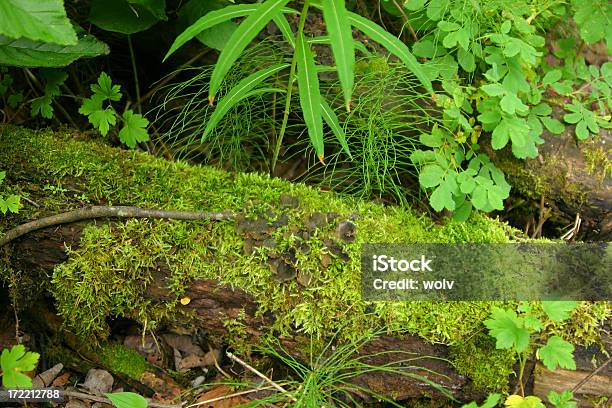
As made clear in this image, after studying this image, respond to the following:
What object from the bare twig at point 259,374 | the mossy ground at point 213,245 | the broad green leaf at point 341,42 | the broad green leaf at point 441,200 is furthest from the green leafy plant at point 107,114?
the broad green leaf at point 441,200

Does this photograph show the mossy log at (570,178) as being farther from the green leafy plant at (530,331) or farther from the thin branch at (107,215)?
the thin branch at (107,215)

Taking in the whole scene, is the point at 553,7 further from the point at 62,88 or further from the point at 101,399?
the point at 101,399

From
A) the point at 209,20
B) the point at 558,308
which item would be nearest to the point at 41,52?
the point at 209,20

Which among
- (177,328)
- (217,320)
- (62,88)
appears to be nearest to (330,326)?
(217,320)

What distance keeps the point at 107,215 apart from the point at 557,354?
1752 mm

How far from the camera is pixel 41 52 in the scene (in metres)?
2.34

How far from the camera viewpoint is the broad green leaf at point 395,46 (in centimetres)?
193

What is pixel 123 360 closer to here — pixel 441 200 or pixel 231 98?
pixel 231 98

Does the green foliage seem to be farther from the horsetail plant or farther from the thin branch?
the horsetail plant

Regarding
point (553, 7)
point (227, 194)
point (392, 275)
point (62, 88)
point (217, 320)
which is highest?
point (553, 7)

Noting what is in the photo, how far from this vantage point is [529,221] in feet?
9.71

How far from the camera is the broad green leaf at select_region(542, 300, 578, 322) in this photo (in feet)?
6.64

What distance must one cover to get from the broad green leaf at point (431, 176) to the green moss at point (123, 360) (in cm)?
139

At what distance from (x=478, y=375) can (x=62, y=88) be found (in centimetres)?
237
